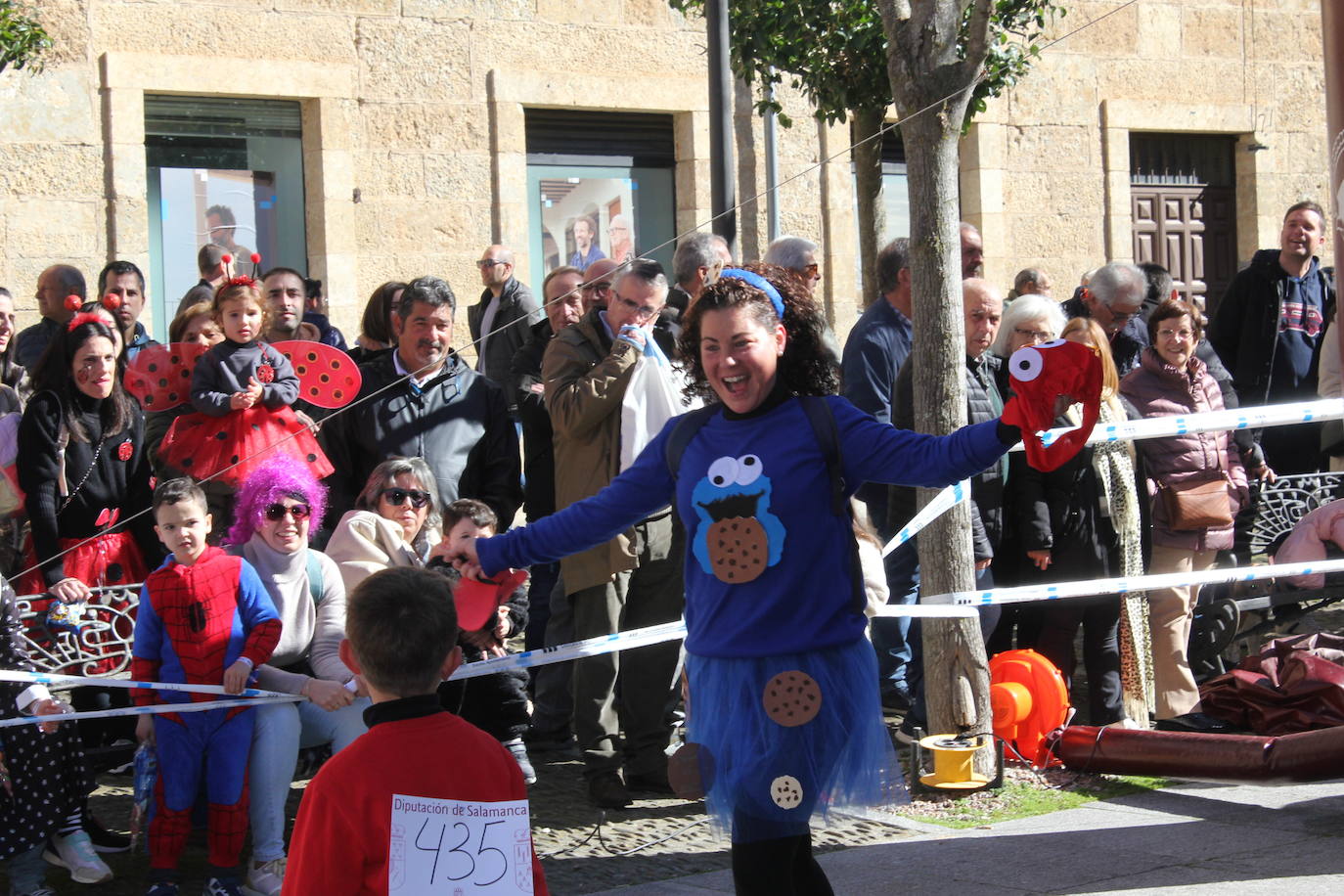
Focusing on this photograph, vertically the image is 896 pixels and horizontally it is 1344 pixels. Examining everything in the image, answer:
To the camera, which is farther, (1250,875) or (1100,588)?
(1100,588)

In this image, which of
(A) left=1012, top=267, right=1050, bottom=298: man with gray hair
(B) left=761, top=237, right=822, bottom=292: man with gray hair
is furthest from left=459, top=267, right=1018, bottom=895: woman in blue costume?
(A) left=1012, top=267, right=1050, bottom=298: man with gray hair

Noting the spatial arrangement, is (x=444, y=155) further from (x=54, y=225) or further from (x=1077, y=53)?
(x=1077, y=53)

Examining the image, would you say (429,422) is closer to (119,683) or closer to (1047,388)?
(119,683)

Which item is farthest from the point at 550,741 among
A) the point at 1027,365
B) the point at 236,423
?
the point at 1027,365

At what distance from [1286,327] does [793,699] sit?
6527mm

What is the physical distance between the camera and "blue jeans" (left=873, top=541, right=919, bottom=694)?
685cm

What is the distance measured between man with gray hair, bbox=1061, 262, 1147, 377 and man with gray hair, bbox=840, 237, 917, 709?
171 centimetres

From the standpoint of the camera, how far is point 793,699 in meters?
3.76

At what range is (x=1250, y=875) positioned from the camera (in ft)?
15.9

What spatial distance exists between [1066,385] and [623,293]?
108 inches

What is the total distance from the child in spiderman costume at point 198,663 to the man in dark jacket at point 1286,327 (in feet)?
20.3

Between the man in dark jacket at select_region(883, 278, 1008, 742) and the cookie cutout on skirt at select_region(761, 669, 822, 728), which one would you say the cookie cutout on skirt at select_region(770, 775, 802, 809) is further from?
the man in dark jacket at select_region(883, 278, 1008, 742)

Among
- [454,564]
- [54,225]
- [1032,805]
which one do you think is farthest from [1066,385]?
[54,225]

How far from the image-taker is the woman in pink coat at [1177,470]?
22.7 ft
